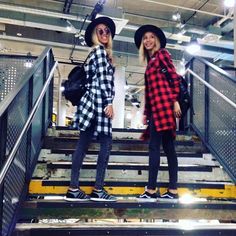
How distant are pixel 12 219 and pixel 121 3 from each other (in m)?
7.39

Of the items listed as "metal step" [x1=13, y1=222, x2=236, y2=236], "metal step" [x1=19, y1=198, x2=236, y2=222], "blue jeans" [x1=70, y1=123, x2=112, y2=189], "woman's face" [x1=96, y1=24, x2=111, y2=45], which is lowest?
"metal step" [x1=13, y1=222, x2=236, y2=236]

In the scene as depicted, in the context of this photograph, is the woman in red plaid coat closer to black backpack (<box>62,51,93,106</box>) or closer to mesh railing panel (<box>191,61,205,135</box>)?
black backpack (<box>62,51,93,106</box>)

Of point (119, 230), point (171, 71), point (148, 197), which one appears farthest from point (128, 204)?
point (171, 71)

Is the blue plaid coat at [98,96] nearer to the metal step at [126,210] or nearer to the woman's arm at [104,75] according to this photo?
the woman's arm at [104,75]

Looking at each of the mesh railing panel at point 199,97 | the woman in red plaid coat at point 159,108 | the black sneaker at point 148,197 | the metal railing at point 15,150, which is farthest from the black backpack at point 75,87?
the mesh railing panel at point 199,97

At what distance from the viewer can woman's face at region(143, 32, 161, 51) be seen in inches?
117

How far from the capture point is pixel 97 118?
2734 mm

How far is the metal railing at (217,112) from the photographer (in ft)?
11.4

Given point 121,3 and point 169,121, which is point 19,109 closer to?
point 169,121

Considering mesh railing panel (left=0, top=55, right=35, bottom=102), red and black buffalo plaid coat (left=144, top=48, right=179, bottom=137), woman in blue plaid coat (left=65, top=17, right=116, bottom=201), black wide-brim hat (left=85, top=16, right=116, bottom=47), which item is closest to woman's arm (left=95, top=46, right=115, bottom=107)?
woman in blue plaid coat (left=65, top=17, right=116, bottom=201)

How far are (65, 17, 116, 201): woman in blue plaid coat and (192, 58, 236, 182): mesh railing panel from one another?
1349mm

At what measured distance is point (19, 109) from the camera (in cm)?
248

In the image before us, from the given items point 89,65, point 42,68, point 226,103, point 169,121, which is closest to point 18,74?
point 42,68

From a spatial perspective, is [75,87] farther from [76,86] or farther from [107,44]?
[107,44]
